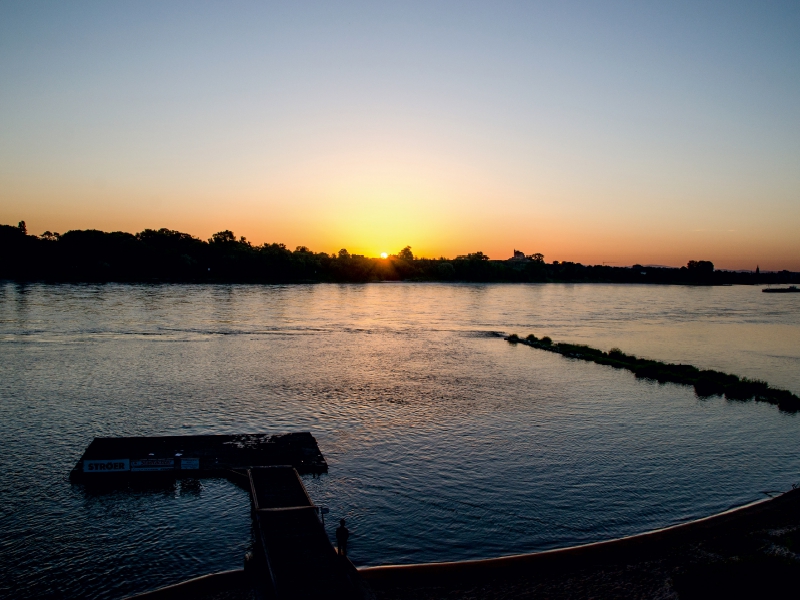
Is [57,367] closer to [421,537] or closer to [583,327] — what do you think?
[421,537]

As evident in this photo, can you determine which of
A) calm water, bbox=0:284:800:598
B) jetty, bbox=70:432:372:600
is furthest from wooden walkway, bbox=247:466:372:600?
calm water, bbox=0:284:800:598

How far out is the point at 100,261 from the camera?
165625mm

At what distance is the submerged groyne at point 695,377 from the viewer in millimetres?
40625

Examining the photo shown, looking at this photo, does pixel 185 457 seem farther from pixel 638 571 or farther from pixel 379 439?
pixel 638 571

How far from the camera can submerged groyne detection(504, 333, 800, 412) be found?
40.6m

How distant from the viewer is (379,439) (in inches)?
1156

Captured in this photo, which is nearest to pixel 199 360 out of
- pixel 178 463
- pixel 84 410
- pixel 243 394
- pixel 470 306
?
pixel 243 394

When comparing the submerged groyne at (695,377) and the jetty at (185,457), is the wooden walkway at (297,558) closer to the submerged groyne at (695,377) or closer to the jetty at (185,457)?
the jetty at (185,457)

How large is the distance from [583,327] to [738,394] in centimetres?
4480

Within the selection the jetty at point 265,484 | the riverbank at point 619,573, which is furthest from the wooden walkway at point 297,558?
the riverbank at point 619,573

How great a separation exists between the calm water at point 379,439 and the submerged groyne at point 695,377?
2152mm

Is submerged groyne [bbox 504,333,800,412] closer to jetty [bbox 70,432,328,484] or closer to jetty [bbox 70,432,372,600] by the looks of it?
jetty [bbox 70,432,328,484]

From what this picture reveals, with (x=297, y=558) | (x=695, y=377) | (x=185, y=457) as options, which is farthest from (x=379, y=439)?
(x=695, y=377)

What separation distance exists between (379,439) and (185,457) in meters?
9.47
